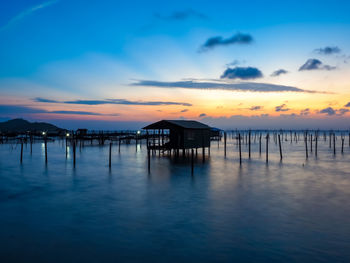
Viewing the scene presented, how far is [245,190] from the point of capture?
1838cm

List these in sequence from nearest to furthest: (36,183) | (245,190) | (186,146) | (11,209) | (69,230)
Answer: (69,230)
(11,209)
(245,190)
(36,183)
(186,146)

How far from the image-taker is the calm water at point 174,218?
29.6ft

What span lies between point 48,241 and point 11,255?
1263mm

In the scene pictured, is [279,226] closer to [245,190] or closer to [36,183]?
[245,190]

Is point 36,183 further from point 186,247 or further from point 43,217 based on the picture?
point 186,247

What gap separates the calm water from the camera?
902cm

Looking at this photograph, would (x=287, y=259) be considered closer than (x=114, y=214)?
Yes

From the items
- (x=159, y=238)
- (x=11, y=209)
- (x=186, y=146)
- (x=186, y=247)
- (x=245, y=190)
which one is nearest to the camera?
(x=186, y=247)

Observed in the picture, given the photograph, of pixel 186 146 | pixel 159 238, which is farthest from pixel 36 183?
pixel 186 146

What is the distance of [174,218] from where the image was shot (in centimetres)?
1252

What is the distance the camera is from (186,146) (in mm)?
32438

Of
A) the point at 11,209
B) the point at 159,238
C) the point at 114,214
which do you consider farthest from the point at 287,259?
the point at 11,209

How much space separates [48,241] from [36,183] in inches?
474

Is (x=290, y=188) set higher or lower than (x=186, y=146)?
lower
